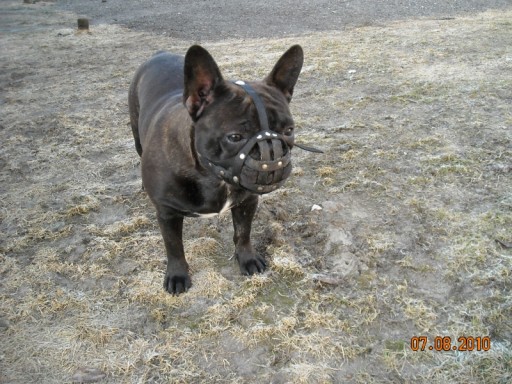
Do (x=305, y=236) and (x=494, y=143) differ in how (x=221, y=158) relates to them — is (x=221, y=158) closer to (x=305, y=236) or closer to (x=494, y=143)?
(x=305, y=236)

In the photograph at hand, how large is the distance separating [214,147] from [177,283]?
3.72ft

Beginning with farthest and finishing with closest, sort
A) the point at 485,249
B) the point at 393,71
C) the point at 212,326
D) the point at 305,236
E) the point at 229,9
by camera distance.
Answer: the point at 229,9, the point at 393,71, the point at 305,236, the point at 485,249, the point at 212,326

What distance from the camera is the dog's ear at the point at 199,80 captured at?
222 cm

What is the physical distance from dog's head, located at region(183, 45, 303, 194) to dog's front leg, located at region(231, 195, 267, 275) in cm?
74

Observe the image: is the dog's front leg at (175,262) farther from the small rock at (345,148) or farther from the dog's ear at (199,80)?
Answer: the small rock at (345,148)

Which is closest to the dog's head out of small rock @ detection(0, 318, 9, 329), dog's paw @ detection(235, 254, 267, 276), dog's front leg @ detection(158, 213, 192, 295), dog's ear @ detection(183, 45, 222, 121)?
dog's ear @ detection(183, 45, 222, 121)

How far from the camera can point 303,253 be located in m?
3.23

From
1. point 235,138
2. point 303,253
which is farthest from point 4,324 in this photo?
point 303,253

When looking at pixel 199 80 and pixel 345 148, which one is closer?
pixel 199 80

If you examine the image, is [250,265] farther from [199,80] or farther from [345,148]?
[345,148]

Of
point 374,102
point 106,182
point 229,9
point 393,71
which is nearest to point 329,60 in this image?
point 393,71

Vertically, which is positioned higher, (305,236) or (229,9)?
(229,9)

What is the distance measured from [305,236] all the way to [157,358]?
1.46 m

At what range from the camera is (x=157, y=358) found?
247 cm
